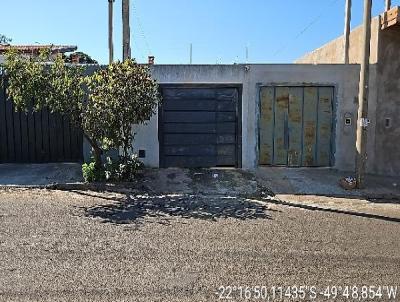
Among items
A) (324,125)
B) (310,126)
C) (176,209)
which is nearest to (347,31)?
(324,125)

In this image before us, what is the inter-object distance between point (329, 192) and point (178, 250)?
4758 mm

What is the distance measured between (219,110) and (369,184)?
4.28 meters

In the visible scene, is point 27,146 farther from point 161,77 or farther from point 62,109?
point 161,77

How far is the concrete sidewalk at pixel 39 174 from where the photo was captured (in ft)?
29.1

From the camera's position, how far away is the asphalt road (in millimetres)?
3875

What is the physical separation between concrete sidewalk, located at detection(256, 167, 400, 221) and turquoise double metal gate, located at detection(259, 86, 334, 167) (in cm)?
34

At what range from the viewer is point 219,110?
10672 mm

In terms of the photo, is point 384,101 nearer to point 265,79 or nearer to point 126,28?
point 265,79

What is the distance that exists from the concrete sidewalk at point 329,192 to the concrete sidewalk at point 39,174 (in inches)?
185

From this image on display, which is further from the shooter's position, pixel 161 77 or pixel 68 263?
pixel 161 77

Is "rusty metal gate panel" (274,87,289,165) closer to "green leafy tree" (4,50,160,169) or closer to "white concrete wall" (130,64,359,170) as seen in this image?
"white concrete wall" (130,64,359,170)

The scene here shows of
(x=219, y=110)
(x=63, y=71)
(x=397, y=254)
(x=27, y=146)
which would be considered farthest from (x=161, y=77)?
(x=397, y=254)

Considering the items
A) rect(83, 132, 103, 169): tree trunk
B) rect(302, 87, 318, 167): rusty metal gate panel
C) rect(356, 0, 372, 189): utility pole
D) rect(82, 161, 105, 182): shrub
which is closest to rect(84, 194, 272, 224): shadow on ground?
rect(82, 161, 105, 182): shrub

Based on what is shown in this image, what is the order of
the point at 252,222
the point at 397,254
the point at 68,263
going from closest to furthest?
the point at 68,263 → the point at 397,254 → the point at 252,222
